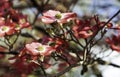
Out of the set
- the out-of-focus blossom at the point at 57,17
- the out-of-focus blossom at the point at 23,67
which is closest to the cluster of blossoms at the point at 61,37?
the out-of-focus blossom at the point at 57,17

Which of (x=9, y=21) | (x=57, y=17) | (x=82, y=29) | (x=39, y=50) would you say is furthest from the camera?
(x=9, y=21)

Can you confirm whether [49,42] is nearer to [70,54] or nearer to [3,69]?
[70,54]

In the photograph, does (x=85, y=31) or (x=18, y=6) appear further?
(x=18, y=6)

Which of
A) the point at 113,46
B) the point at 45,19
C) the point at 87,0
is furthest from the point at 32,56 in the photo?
the point at 87,0

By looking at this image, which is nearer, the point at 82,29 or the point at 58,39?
the point at 58,39

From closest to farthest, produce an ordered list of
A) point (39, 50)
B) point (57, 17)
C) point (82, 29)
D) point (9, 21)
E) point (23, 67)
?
point (39, 50) < point (57, 17) < point (82, 29) < point (9, 21) < point (23, 67)

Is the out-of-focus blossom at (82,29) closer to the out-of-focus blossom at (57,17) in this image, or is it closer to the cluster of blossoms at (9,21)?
the out-of-focus blossom at (57,17)

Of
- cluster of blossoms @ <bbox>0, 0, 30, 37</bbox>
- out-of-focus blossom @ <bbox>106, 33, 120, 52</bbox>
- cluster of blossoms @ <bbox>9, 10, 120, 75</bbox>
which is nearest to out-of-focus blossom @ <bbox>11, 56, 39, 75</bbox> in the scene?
cluster of blossoms @ <bbox>0, 0, 30, 37</bbox>

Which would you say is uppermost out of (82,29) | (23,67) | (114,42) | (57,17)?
(57,17)

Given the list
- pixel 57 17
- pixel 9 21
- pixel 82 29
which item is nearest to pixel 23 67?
pixel 9 21

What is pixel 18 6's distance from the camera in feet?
18.7

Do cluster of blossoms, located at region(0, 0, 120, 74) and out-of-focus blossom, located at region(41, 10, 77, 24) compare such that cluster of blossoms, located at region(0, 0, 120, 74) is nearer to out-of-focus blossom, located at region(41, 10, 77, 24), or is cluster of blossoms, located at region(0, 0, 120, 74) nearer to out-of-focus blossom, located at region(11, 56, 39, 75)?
out-of-focus blossom, located at region(41, 10, 77, 24)

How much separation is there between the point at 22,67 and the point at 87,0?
3.21m

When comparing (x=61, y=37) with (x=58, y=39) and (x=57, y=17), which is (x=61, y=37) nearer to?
(x=58, y=39)
